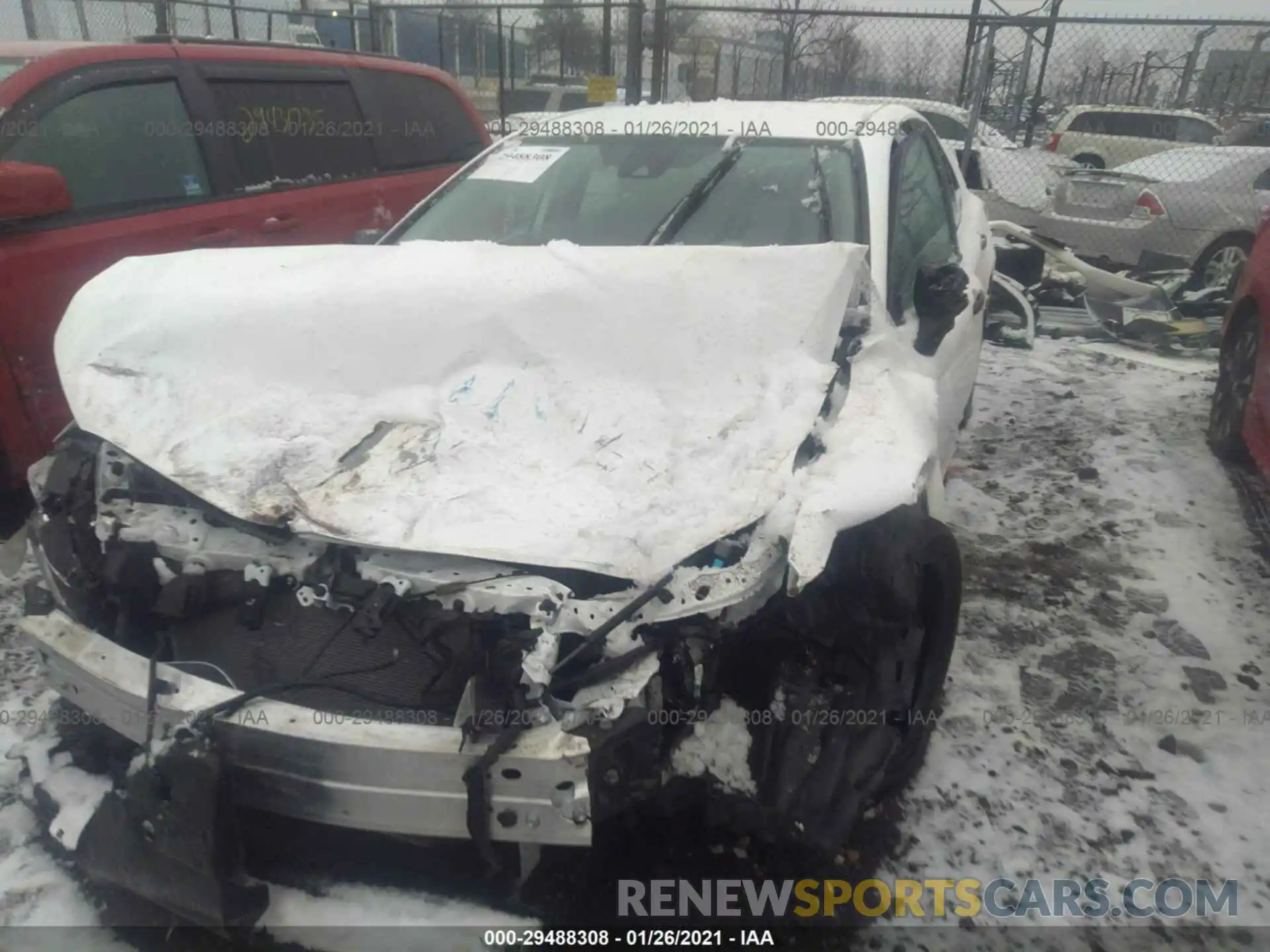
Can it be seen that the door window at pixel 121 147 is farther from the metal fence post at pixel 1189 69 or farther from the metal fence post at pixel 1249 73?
the metal fence post at pixel 1249 73

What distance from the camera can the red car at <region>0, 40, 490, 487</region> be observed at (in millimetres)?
3359

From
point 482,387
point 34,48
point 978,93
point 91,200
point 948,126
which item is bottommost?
point 948,126

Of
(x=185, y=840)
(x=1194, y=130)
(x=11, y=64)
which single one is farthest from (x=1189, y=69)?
(x=185, y=840)

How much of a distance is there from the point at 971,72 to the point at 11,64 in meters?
9.17

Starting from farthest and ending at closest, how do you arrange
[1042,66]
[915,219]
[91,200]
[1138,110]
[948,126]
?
[1138,110], [1042,66], [948,126], [91,200], [915,219]

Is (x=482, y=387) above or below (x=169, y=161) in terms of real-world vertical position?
below

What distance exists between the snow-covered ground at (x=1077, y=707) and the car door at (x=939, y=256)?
2.24ft

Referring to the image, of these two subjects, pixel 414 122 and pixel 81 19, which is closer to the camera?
pixel 414 122

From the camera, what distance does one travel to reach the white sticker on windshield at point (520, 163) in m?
3.48

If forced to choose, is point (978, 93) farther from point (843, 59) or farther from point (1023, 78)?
point (843, 59)

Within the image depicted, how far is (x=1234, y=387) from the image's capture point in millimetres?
4508

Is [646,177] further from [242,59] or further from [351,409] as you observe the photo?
[242,59]

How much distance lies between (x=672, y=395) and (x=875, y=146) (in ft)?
4.95

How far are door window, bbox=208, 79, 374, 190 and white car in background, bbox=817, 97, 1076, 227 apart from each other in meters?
5.09
